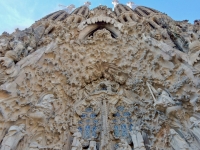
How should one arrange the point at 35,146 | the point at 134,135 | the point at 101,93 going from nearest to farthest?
the point at 35,146 < the point at 134,135 < the point at 101,93

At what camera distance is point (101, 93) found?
649cm

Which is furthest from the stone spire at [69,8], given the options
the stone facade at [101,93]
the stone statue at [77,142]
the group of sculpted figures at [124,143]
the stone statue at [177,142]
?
the stone statue at [177,142]

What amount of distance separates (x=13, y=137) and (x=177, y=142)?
121 inches

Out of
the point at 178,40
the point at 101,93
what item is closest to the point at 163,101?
the point at 101,93

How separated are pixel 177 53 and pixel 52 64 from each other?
11.0ft

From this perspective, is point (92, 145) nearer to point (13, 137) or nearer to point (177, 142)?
point (13, 137)

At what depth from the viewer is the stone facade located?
4.06 meters

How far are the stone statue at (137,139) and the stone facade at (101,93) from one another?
2 centimetres

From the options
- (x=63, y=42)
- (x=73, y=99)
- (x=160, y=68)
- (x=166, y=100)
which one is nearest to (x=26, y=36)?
(x=63, y=42)

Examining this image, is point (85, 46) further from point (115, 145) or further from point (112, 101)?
point (115, 145)

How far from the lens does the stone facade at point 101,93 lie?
406 centimetres

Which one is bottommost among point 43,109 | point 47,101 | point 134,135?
point 134,135

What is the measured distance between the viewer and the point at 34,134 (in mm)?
4281

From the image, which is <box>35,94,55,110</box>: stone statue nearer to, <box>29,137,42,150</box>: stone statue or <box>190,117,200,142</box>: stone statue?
<box>29,137,42,150</box>: stone statue
